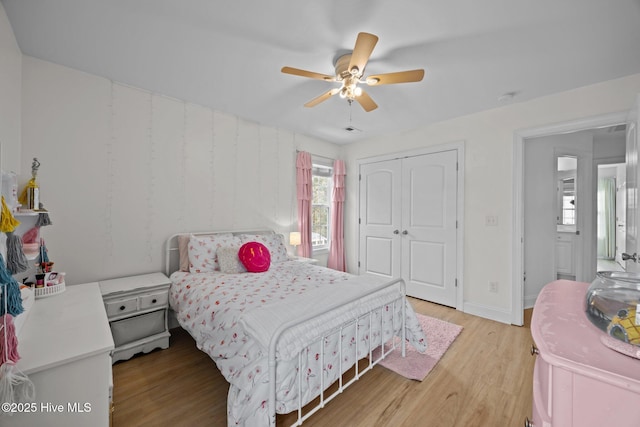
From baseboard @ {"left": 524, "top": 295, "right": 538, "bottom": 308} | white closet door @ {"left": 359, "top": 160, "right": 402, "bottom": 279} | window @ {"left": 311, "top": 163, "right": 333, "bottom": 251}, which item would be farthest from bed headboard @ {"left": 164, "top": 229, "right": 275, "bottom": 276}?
baseboard @ {"left": 524, "top": 295, "right": 538, "bottom": 308}

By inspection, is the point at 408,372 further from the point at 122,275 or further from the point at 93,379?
the point at 122,275

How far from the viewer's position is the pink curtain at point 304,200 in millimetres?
4078

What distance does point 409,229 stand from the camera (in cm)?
390

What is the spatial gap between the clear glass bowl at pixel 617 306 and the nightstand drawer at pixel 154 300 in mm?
2778

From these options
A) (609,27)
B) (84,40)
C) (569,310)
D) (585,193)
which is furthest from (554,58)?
(84,40)

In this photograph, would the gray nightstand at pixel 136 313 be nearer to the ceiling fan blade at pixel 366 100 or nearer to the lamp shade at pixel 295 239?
the lamp shade at pixel 295 239

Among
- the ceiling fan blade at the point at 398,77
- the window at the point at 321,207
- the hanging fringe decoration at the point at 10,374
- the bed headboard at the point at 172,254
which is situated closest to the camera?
the hanging fringe decoration at the point at 10,374

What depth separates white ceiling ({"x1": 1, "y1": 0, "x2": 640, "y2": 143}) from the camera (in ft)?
5.23

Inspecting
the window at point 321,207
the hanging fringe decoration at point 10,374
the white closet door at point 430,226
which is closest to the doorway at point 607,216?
the white closet door at point 430,226

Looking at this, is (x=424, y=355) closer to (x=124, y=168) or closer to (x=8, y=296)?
(x=8, y=296)

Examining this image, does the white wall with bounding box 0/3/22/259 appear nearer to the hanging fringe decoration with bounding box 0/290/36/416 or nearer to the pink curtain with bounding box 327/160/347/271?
the hanging fringe decoration with bounding box 0/290/36/416

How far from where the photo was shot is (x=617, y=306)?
78 centimetres

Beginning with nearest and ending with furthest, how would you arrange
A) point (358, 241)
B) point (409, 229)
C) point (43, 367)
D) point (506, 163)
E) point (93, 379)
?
point (43, 367) < point (93, 379) < point (506, 163) < point (409, 229) < point (358, 241)

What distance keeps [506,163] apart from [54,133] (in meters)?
4.49
